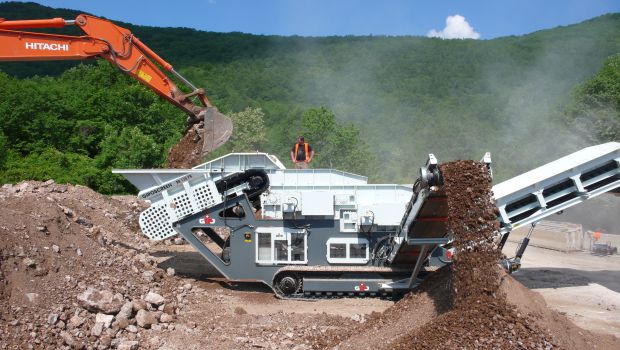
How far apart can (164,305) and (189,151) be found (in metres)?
4.52

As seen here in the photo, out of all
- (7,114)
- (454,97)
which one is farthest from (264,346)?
(454,97)

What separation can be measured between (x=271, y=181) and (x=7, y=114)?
20.7 metres

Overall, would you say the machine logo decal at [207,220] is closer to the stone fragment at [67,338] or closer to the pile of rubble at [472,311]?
the pile of rubble at [472,311]

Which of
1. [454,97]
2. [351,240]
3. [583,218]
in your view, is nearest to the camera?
[351,240]

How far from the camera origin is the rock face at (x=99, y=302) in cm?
832

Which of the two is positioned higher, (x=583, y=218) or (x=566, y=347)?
(x=583, y=218)

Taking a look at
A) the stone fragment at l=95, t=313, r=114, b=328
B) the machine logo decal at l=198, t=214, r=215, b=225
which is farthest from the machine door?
the stone fragment at l=95, t=313, r=114, b=328

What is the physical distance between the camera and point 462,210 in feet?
24.3

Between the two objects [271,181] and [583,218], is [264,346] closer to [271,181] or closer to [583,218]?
[271,181]

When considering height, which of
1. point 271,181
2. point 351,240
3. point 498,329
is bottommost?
point 498,329

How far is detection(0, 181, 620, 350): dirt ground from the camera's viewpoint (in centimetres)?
766

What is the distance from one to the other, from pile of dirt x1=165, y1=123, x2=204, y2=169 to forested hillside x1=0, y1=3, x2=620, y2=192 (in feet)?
38.1

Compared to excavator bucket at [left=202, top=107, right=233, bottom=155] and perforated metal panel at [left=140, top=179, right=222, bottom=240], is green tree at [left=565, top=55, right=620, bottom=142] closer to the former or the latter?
excavator bucket at [left=202, top=107, right=233, bottom=155]

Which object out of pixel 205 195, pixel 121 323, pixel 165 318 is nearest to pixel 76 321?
pixel 121 323
